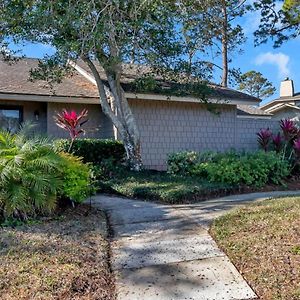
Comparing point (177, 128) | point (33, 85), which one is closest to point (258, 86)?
point (177, 128)

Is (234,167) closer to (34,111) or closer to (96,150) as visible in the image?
(96,150)

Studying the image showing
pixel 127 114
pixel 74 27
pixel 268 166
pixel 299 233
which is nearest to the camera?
pixel 299 233

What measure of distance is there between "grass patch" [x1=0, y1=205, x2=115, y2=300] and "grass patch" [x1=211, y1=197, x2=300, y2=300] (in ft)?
5.42

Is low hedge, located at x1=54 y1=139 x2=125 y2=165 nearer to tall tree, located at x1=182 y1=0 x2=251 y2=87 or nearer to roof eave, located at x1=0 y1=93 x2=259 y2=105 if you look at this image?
roof eave, located at x1=0 y1=93 x2=259 y2=105

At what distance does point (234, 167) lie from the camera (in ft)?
31.8

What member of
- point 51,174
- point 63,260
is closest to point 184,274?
point 63,260

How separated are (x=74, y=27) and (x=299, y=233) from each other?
6.68 meters

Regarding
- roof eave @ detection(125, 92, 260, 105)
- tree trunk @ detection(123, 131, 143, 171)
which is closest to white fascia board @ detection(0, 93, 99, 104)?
roof eave @ detection(125, 92, 260, 105)

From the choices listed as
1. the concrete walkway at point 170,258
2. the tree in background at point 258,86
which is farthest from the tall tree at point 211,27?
the tree in background at point 258,86

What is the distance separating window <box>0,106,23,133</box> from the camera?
13.0m

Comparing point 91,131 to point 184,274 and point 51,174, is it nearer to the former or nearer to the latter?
point 51,174

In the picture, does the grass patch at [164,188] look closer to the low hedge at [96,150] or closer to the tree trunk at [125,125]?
the tree trunk at [125,125]

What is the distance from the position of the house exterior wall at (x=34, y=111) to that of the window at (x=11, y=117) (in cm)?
16

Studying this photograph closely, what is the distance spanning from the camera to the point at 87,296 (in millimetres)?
3914
